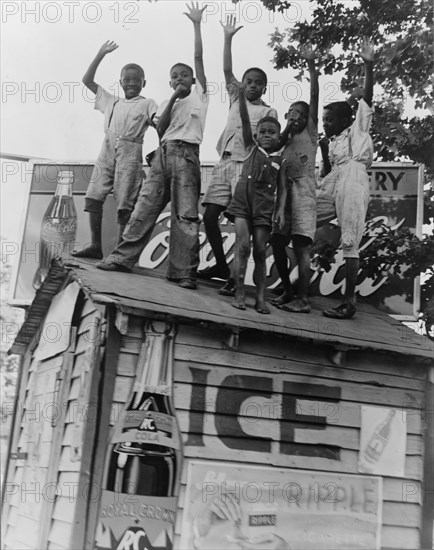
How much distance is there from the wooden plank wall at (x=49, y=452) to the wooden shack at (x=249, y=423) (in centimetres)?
3

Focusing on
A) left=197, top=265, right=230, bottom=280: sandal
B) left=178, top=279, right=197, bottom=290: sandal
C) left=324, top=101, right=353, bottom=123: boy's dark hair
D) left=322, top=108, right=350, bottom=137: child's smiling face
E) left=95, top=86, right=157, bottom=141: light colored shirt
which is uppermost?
left=324, top=101, right=353, bottom=123: boy's dark hair

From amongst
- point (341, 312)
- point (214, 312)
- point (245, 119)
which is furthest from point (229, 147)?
point (214, 312)

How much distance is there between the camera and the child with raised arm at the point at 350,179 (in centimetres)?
723

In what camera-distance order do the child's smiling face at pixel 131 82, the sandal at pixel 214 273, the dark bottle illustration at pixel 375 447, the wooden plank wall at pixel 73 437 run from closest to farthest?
the wooden plank wall at pixel 73 437
the dark bottle illustration at pixel 375 447
the sandal at pixel 214 273
the child's smiling face at pixel 131 82

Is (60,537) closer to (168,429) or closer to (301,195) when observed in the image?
(168,429)

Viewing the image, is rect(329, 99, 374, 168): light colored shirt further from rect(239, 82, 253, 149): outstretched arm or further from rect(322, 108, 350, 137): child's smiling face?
rect(239, 82, 253, 149): outstretched arm

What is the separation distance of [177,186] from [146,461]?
9.13ft

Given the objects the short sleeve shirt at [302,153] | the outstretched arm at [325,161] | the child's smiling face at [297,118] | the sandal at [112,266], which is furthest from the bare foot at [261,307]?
the outstretched arm at [325,161]

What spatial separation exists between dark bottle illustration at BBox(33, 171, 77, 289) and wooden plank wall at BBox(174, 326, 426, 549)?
5.79m

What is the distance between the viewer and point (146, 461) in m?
5.31

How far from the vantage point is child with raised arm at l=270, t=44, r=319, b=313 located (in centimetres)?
710

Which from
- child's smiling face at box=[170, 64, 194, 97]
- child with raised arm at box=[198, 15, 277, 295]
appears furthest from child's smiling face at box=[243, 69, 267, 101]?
child's smiling face at box=[170, 64, 194, 97]

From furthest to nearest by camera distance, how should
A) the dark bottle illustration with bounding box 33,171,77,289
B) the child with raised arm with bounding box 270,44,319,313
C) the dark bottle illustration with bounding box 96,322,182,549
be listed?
1. the dark bottle illustration with bounding box 33,171,77,289
2. the child with raised arm with bounding box 270,44,319,313
3. the dark bottle illustration with bounding box 96,322,182,549

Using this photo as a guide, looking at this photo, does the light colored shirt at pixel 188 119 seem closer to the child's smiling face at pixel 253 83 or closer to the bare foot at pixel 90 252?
the child's smiling face at pixel 253 83
